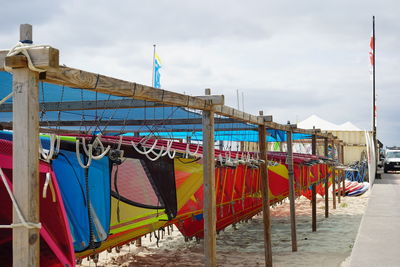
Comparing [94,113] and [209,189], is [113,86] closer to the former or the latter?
[209,189]

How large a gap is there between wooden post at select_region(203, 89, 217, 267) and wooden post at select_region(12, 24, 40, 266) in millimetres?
2334

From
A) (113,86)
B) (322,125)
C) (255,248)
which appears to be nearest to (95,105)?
(113,86)

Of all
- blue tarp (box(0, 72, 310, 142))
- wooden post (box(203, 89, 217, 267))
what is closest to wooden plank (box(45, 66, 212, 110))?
wooden post (box(203, 89, 217, 267))

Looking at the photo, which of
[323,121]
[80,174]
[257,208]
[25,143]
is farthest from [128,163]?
[323,121]

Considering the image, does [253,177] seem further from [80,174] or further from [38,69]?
[38,69]

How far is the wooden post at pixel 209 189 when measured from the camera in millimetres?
4297

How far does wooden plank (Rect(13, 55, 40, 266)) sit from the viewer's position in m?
2.09

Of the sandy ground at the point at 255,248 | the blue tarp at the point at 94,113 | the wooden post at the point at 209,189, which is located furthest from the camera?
the sandy ground at the point at 255,248

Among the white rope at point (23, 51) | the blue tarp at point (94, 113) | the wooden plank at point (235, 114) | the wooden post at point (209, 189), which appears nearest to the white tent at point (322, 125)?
the blue tarp at point (94, 113)

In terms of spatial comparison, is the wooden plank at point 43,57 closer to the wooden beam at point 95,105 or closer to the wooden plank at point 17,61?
the wooden plank at point 17,61

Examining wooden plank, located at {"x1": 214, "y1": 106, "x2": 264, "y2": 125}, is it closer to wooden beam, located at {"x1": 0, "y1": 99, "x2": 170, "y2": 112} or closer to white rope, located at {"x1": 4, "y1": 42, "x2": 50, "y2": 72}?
wooden beam, located at {"x1": 0, "y1": 99, "x2": 170, "y2": 112}

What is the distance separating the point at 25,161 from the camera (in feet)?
6.83

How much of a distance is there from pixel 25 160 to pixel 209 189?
248 cm

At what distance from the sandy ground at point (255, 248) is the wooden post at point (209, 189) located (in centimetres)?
242
